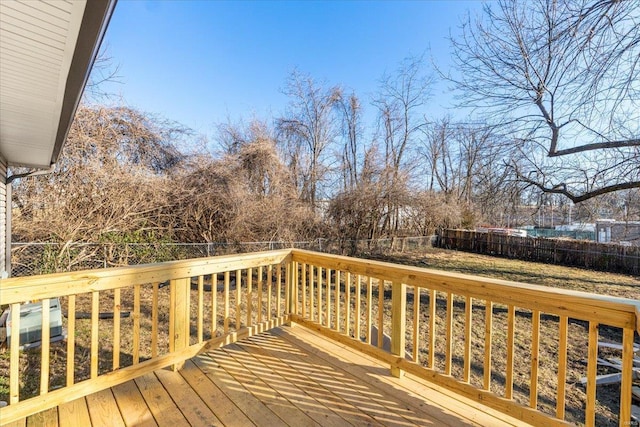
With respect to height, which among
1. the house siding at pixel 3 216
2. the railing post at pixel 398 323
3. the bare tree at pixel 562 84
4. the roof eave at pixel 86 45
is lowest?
the railing post at pixel 398 323

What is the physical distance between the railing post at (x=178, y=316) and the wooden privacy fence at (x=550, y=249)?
1493 cm

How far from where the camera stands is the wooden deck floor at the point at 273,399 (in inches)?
71.1

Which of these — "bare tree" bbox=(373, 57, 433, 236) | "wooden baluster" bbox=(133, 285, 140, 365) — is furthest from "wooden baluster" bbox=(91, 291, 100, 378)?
"bare tree" bbox=(373, 57, 433, 236)

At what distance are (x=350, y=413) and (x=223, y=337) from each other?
4.51ft

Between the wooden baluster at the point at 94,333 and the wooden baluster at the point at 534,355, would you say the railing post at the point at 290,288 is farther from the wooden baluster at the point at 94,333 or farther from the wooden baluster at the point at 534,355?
the wooden baluster at the point at 534,355

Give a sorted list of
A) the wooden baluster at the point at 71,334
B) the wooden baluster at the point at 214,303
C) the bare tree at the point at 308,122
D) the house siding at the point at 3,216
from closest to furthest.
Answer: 1. the wooden baluster at the point at 71,334
2. the wooden baluster at the point at 214,303
3. the house siding at the point at 3,216
4. the bare tree at the point at 308,122

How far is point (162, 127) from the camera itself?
8.12 metres

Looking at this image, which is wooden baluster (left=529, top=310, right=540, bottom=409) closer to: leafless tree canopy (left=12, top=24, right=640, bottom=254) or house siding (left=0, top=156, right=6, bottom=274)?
leafless tree canopy (left=12, top=24, right=640, bottom=254)

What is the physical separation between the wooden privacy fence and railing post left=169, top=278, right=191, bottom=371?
588 inches

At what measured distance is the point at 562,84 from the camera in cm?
406

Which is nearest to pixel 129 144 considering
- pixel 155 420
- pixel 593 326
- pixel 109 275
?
pixel 109 275

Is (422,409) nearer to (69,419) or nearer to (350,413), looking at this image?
(350,413)

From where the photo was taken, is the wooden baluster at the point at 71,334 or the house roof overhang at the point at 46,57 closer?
the house roof overhang at the point at 46,57

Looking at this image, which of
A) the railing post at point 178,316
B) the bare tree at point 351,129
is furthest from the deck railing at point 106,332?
the bare tree at point 351,129
